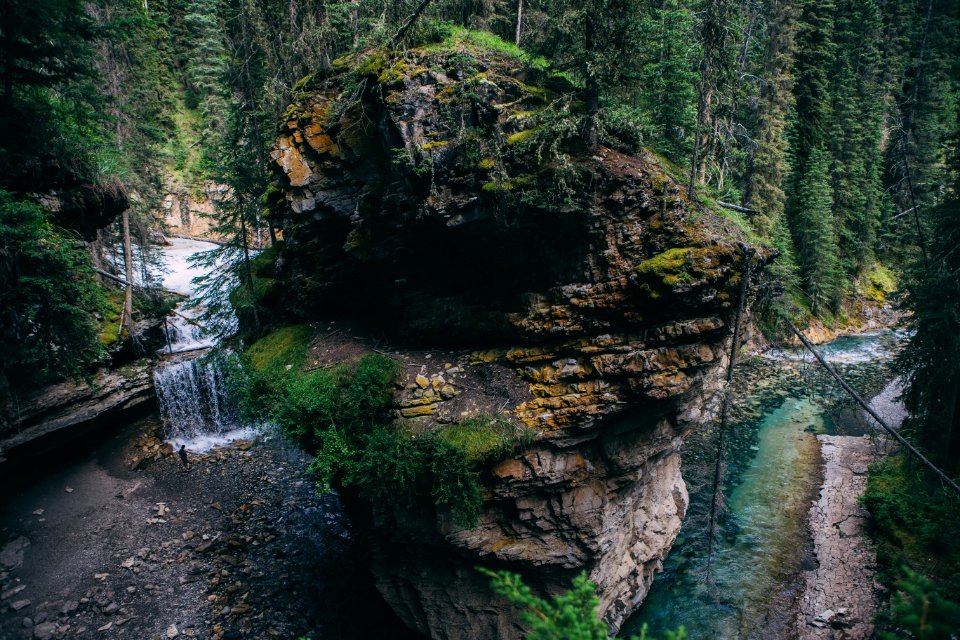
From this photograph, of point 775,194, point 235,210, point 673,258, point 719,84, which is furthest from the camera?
point 775,194

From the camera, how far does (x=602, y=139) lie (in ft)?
32.3

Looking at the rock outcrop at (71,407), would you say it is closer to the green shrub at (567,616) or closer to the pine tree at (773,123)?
the green shrub at (567,616)

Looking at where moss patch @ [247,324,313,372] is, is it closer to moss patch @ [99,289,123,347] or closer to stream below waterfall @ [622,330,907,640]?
moss patch @ [99,289,123,347]

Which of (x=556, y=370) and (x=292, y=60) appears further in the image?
(x=292, y=60)

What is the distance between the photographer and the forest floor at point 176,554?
1053cm

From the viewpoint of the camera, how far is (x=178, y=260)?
28812 millimetres

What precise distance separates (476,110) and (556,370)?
251 inches

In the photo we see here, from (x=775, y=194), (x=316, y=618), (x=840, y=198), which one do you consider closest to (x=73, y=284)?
(x=316, y=618)

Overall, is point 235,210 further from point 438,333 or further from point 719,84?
point 719,84

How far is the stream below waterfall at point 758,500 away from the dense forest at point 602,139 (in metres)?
2.55

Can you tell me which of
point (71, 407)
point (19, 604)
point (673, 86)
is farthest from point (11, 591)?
point (673, 86)

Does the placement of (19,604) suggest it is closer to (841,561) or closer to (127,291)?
(127,291)

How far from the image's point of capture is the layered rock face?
9.40 m

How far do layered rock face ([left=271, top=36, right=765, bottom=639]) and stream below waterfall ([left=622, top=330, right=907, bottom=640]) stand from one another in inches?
60.5
